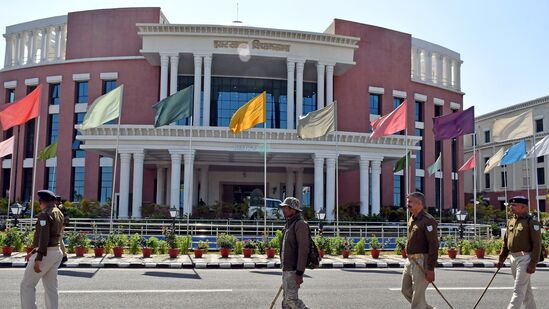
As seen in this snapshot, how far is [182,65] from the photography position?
42688mm

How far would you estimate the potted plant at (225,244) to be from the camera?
63.9ft

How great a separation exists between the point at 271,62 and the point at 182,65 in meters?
7.21

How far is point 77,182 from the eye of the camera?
43.8 metres

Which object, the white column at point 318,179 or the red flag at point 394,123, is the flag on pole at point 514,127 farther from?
the white column at point 318,179

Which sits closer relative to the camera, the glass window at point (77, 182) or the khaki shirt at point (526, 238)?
the khaki shirt at point (526, 238)

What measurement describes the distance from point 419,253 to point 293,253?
1.95m

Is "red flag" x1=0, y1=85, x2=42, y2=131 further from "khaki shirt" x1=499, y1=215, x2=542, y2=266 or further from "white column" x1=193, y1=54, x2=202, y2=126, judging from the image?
"khaki shirt" x1=499, y1=215, x2=542, y2=266

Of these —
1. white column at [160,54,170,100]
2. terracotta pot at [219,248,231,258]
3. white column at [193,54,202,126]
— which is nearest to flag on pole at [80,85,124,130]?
terracotta pot at [219,248,231,258]

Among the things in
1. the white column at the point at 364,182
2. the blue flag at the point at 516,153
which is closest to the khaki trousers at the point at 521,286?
the blue flag at the point at 516,153

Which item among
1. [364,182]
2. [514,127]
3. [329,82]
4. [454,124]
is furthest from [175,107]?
[329,82]

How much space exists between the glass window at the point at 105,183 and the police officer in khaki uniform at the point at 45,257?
118 ft

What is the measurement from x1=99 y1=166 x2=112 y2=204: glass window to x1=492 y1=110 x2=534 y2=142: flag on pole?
1187 inches

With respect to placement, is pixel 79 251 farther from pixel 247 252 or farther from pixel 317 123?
pixel 317 123

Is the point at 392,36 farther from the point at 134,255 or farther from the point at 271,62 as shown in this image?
the point at 134,255
